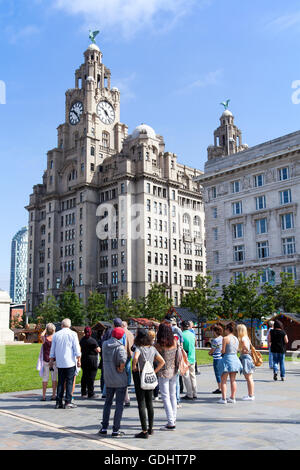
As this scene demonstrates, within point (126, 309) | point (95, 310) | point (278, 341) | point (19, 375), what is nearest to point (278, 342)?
point (278, 341)

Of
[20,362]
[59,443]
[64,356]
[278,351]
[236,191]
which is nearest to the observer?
[59,443]

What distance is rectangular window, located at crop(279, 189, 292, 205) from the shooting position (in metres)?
56.8

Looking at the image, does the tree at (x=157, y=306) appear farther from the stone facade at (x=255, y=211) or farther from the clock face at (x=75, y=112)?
the clock face at (x=75, y=112)

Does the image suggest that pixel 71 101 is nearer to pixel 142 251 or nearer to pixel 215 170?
pixel 142 251

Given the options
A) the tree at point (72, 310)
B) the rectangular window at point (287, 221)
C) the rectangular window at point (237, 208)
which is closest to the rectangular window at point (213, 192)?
the rectangular window at point (237, 208)

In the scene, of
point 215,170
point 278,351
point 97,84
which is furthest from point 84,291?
point 278,351

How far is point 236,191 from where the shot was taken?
62594mm

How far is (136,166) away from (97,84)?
87.8 feet

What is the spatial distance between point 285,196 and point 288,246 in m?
6.22

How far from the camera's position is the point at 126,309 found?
3095 inches

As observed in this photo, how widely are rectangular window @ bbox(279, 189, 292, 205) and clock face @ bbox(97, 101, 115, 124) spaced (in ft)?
192

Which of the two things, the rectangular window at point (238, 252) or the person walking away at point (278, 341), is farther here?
the rectangular window at point (238, 252)

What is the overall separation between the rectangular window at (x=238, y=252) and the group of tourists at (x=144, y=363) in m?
44.5

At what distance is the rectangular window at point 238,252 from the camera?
60688mm
